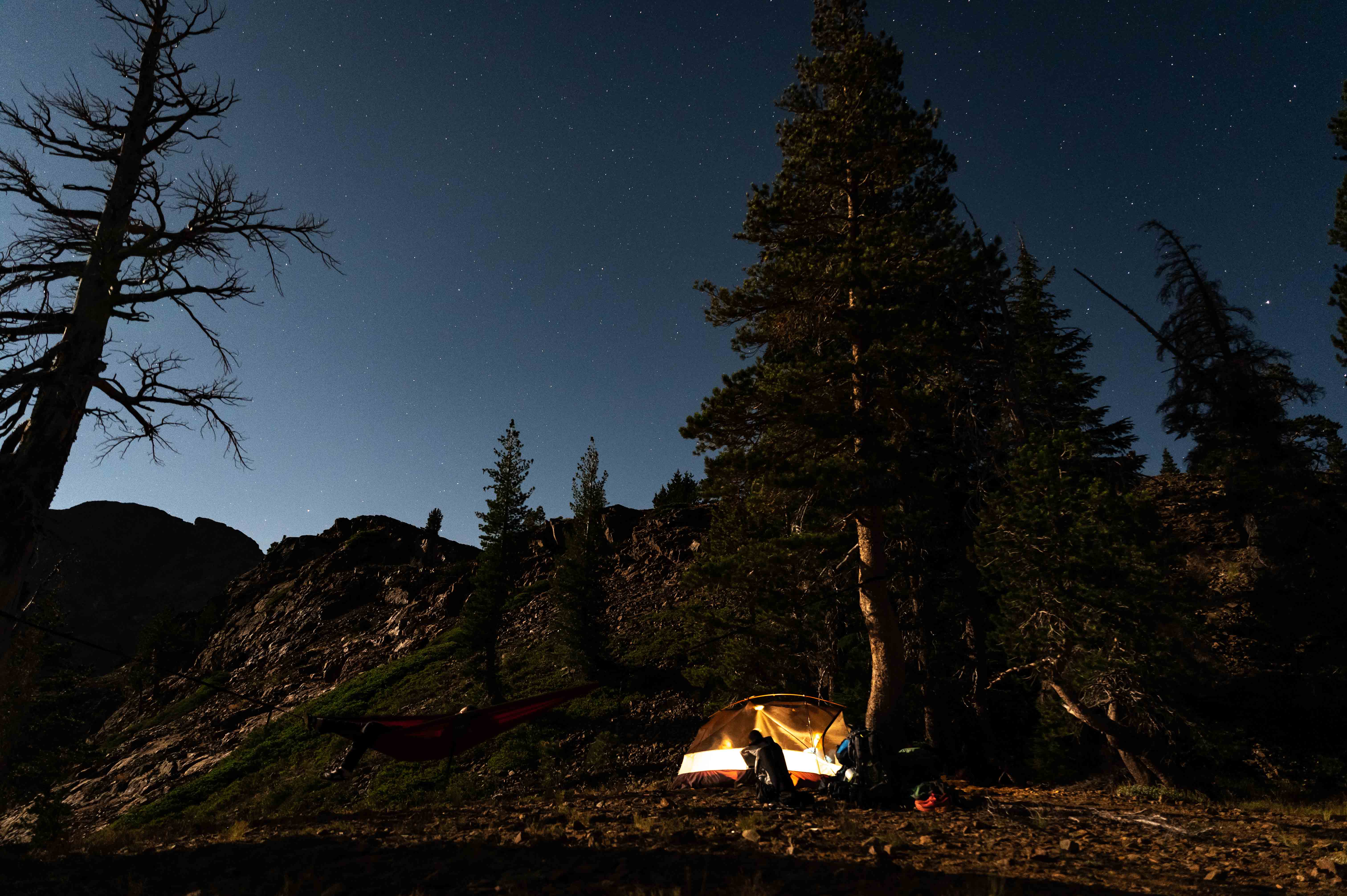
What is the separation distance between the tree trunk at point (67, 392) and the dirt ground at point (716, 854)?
3.41 metres

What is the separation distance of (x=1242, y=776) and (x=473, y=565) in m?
42.2

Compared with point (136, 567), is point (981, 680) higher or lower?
lower

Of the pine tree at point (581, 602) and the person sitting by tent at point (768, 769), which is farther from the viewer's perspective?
the pine tree at point (581, 602)

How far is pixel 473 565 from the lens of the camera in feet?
145

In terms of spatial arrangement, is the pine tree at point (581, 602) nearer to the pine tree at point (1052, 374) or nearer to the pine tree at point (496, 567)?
the pine tree at point (496, 567)

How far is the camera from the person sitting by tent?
330 inches

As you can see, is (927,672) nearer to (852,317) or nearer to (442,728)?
(852,317)

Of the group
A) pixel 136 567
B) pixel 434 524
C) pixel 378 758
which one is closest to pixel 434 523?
pixel 434 524

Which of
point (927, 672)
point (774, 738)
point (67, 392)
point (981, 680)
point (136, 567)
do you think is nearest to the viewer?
point (67, 392)

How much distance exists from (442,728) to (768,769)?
5.51 metres

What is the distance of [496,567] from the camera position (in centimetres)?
2853

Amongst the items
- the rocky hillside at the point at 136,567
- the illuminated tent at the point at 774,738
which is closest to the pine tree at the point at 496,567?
the illuminated tent at the point at 774,738

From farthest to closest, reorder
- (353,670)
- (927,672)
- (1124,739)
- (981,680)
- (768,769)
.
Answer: (353,670) → (927,672) → (981,680) → (1124,739) → (768,769)

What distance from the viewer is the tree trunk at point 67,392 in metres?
5.46
